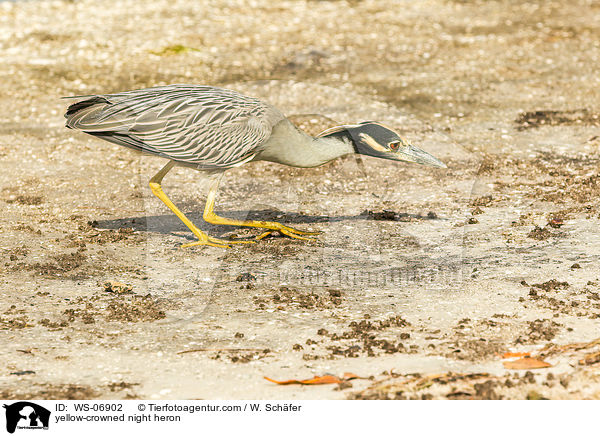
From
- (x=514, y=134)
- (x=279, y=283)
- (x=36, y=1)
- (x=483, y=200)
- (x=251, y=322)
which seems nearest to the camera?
(x=251, y=322)

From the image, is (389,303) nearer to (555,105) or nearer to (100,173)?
(100,173)

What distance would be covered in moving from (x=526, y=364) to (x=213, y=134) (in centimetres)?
367

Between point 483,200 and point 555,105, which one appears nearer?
point 483,200

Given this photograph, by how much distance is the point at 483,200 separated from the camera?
8359 mm

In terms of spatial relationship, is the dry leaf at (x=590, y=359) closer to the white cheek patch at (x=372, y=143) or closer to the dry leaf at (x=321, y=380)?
the dry leaf at (x=321, y=380)

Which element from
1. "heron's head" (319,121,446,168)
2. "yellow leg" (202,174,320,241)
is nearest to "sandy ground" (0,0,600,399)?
"yellow leg" (202,174,320,241)

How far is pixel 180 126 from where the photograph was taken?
723cm

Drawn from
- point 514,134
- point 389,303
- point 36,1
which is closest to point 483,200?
point 514,134

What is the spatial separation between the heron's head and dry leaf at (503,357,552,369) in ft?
9.35

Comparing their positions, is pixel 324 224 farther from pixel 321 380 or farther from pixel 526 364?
pixel 526 364

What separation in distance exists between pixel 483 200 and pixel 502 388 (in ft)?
13.3

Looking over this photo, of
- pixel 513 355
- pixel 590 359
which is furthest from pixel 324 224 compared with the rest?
pixel 590 359
